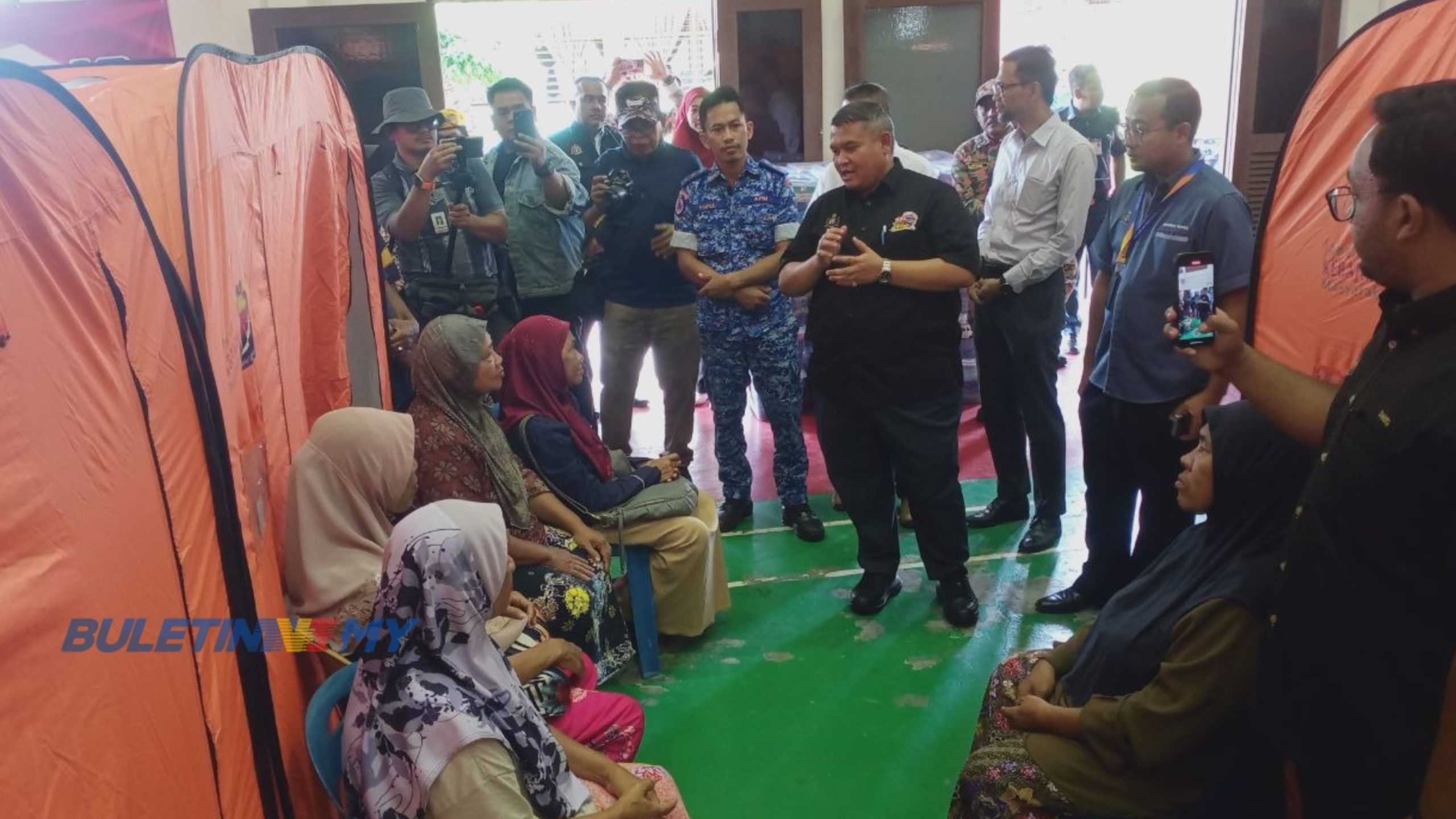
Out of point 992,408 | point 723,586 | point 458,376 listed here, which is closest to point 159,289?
point 458,376

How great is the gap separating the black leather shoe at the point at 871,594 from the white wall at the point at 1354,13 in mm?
5026

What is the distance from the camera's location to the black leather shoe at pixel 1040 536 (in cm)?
339

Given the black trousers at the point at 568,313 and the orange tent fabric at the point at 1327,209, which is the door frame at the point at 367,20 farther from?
the orange tent fabric at the point at 1327,209

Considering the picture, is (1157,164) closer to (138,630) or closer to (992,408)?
(992,408)

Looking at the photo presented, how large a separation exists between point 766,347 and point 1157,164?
4.61 feet

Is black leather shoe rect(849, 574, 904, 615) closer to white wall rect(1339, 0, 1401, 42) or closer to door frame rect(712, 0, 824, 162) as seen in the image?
door frame rect(712, 0, 824, 162)

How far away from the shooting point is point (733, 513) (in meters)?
3.74

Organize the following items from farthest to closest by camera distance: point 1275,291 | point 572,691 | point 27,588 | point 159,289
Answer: point 1275,291 < point 572,691 < point 159,289 < point 27,588

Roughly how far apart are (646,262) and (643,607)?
149cm

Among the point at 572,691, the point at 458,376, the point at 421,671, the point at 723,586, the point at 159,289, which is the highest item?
the point at 159,289

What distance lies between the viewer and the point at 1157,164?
2584 millimetres

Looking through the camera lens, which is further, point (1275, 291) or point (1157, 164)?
point (1157, 164)

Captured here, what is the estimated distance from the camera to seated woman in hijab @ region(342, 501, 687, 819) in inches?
56.8

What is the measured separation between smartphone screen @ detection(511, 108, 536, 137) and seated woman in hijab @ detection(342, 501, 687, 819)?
2.62 metres
